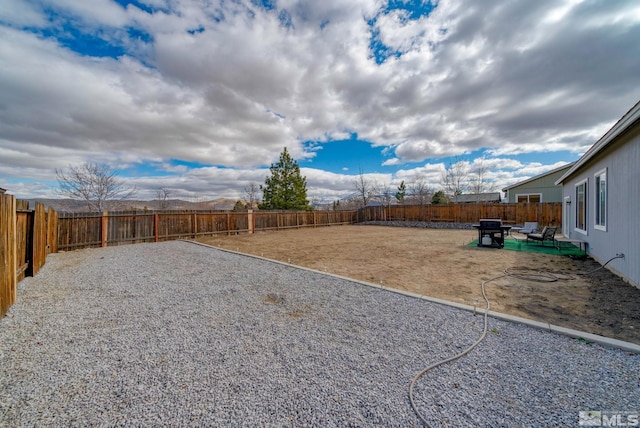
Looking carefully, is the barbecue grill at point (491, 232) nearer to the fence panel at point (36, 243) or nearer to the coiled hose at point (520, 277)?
the coiled hose at point (520, 277)

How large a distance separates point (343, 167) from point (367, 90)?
20.5 m

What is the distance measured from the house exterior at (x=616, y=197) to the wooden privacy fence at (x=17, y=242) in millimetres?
8130

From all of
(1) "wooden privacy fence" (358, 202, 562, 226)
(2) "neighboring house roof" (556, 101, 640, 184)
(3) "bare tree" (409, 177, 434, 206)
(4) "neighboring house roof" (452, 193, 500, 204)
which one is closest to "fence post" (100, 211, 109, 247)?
(2) "neighboring house roof" (556, 101, 640, 184)

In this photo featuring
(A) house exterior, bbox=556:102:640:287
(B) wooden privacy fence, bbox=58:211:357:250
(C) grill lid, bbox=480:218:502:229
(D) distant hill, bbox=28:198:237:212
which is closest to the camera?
(A) house exterior, bbox=556:102:640:287

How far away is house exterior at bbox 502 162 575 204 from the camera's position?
16.5 m

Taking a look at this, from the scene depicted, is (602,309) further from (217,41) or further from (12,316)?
(217,41)

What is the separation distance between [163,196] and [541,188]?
32.9m

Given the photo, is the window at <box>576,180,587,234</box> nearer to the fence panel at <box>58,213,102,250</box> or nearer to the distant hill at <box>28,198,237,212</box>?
the distant hill at <box>28,198,237,212</box>

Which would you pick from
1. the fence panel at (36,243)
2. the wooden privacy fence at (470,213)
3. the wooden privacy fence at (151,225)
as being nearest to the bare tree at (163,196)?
the wooden privacy fence at (151,225)

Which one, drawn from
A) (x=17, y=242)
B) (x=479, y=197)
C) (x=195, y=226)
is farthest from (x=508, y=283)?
(x=479, y=197)

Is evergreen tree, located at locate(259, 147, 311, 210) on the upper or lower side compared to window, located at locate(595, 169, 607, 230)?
upper

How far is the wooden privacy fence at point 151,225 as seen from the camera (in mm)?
8672

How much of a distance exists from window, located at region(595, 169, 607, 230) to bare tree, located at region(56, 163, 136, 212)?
23.9 meters

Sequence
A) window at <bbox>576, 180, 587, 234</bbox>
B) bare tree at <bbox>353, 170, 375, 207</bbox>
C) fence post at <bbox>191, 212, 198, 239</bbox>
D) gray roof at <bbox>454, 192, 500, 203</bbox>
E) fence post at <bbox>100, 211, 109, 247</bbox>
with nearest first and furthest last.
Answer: window at <bbox>576, 180, 587, 234</bbox>, fence post at <bbox>100, 211, 109, 247</bbox>, fence post at <bbox>191, 212, 198, 239</bbox>, gray roof at <bbox>454, 192, 500, 203</bbox>, bare tree at <bbox>353, 170, 375, 207</bbox>
